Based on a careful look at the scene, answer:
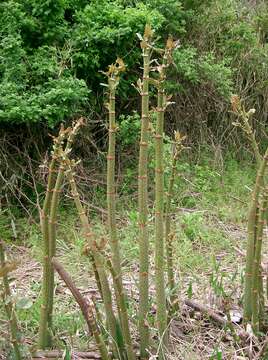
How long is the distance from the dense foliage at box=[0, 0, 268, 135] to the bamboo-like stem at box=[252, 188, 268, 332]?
7.85 ft

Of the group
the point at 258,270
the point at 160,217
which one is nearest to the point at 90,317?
the point at 160,217

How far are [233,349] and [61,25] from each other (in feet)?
11.2

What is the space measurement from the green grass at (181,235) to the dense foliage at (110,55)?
0.79 metres

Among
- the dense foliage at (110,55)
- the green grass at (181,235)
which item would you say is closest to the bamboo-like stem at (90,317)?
the green grass at (181,235)

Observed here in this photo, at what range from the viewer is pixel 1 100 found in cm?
424

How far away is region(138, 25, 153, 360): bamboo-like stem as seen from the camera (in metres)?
1.92

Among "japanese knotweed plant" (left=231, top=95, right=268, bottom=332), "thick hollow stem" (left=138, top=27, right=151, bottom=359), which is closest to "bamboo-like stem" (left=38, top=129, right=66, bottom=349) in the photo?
"thick hollow stem" (left=138, top=27, right=151, bottom=359)

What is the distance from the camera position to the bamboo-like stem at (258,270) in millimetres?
2275

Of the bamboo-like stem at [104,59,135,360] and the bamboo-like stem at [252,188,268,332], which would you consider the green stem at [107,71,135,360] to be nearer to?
the bamboo-like stem at [104,59,135,360]

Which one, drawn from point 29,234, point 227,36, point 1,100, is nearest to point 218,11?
point 227,36

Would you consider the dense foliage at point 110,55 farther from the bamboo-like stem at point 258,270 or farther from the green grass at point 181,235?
the bamboo-like stem at point 258,270

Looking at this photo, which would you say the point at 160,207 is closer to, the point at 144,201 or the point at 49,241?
the point at 144,201

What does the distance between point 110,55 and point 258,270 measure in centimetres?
319

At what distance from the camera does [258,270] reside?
2328 mm
